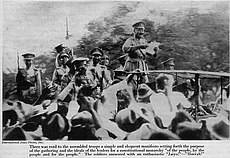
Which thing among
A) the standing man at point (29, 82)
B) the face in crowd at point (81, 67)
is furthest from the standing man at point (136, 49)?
the standing man at point (29, 82)

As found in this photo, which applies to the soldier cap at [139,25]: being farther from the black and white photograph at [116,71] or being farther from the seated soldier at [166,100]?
the seated soldier at [166,100]

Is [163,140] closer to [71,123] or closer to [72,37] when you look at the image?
[71,123]

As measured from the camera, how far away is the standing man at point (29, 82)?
1069 mm

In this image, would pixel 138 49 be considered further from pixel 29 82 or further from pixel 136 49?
pixel 29 82

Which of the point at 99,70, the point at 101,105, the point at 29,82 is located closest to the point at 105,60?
the point at 99,70

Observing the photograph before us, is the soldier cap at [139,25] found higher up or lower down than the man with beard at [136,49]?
higher up

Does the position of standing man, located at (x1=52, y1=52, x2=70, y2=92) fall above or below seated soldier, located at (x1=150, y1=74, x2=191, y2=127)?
above

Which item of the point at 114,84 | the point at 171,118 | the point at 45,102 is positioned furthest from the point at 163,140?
the point at 45,102

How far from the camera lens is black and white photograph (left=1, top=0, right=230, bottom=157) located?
1.07 m

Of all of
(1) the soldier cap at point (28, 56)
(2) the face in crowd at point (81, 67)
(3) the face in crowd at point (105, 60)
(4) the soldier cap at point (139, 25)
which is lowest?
(2) the face in crowd at point (81, 67)

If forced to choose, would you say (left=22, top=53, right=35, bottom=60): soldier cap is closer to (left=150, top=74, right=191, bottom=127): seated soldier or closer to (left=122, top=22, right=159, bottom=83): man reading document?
(left=122, top=22, right=159, bottom=83): man reading document

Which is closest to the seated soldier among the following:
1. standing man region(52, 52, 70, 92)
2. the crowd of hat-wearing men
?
the crowd of hat-wearing men

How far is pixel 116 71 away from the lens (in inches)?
42.6

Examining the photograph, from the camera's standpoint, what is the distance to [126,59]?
3.55 ft
